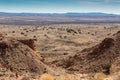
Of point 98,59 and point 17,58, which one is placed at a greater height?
point 17,58

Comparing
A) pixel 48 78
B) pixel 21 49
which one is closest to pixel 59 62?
pixel 21 49

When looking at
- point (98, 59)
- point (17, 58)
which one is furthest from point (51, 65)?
point (17, 58)

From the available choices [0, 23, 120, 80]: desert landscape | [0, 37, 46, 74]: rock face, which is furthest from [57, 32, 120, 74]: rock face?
[0, 37, 46, 74]: rock face

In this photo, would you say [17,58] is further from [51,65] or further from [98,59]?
[98,59]

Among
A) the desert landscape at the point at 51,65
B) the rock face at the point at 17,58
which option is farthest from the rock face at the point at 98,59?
the rock face at the point at 17,58

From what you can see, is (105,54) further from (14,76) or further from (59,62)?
(14,76)

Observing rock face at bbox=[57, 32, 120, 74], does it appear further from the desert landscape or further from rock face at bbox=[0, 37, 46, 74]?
rock face at bbox=[0, 37, 46, 74]

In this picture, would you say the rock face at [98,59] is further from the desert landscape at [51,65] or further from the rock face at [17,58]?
the rock face at [17,58]
